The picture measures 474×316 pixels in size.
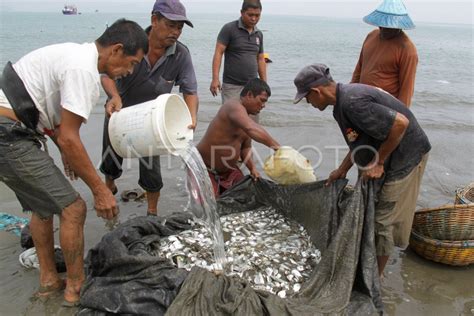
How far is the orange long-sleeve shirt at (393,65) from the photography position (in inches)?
182

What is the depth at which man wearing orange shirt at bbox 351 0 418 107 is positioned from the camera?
15.1ft

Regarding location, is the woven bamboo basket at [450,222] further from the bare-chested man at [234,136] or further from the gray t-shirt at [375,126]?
the bare-chested man at [234,136]

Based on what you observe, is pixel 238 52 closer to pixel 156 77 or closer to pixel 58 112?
pixel 156 77

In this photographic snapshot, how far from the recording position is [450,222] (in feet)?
13.9

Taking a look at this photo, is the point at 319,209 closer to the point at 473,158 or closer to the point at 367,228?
the point at 367,228

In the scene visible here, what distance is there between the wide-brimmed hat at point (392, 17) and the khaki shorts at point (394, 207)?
1.61 meters

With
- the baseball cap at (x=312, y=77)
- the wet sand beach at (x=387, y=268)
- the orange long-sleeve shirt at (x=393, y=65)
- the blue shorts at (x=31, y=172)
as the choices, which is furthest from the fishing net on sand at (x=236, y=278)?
the orange long-sleeve shirt at (x=393, y=65)

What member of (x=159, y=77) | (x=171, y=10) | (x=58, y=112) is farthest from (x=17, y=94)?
(x=159, y=77)

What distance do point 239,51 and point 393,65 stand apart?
2.87 m

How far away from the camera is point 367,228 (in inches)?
147

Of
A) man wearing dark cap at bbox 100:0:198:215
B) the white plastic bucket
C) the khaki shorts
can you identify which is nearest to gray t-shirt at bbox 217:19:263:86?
man wearing dark cap at bbox 100:0:198:215

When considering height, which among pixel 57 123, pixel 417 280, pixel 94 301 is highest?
pixel 57 123

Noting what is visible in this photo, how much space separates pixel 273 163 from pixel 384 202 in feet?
4.57

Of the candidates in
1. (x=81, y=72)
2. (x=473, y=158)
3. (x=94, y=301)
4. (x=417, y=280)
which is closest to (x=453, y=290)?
(x=417, y=280)
